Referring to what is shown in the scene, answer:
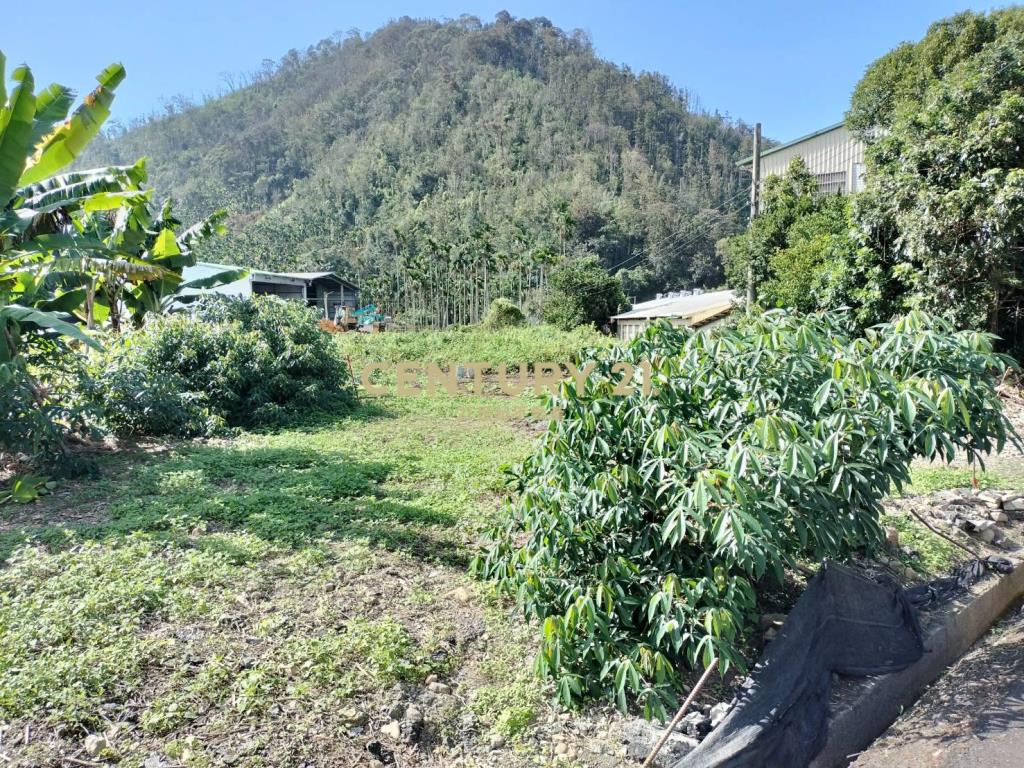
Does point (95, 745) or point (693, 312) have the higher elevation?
point (693, 312)

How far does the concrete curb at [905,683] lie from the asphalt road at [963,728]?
0.05m

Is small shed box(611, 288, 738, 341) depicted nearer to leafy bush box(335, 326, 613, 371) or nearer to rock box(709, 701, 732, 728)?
leafy bush box(335, 326, 613, 371)

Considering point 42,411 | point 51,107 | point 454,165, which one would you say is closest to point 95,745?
point 42,411

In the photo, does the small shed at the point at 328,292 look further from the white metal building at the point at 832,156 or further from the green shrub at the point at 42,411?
the green shrub at the point at 42,411

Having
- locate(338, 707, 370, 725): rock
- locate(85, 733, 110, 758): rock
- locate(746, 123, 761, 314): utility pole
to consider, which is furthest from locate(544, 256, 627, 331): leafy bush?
locate(85, 733, 110, 758): rock

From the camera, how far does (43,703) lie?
7.76 feet

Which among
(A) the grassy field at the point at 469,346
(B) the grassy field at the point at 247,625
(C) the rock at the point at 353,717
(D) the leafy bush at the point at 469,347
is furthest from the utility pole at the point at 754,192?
(C) the rock at the point at 353,717

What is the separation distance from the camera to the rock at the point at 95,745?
221 cm

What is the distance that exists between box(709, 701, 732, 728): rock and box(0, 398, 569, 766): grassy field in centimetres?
72

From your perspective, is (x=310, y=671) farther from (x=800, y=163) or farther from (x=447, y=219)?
(x=447, y=219)

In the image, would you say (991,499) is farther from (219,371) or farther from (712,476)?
(219,371)

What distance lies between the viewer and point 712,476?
235 centimetres

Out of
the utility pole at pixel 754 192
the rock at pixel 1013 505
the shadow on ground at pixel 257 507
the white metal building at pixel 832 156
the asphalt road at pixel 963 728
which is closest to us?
the asphalt road at pixel 963 728

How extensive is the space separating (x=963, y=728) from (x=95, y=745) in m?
Answer: 3.57
